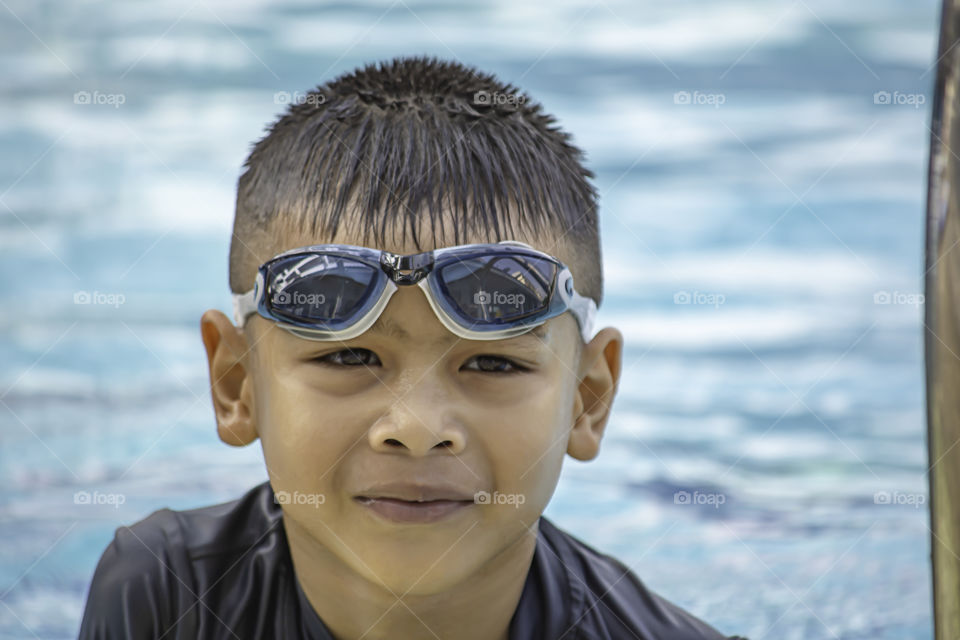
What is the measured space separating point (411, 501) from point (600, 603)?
0.71 m

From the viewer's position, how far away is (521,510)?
69.5 inches

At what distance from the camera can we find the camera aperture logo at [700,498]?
202 inches

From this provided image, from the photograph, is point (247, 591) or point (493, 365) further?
point (247, 591)

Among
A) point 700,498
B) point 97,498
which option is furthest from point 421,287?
point 700,498

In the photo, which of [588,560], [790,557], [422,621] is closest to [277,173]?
[422,621]

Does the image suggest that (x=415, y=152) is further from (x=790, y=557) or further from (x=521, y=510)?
(x=790, y=557)

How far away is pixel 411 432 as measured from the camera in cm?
159

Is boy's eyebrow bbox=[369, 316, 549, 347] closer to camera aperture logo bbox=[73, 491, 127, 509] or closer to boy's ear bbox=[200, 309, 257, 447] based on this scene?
boy's ear bbox=[200, 309, 257, 447]

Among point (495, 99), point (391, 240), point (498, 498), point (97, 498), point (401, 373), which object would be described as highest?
point (495, 99)

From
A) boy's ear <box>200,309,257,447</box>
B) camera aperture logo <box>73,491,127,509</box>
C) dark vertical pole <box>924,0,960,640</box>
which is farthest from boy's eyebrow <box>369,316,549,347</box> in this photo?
camera aperture logo <box>73,491,127,509</box>

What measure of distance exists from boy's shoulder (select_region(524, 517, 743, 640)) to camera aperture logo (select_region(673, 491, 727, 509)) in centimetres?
291

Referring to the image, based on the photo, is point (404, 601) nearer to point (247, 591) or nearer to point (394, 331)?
point (247, 591)

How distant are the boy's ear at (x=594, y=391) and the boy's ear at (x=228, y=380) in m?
0.60

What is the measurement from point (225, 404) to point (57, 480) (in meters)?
3.42
